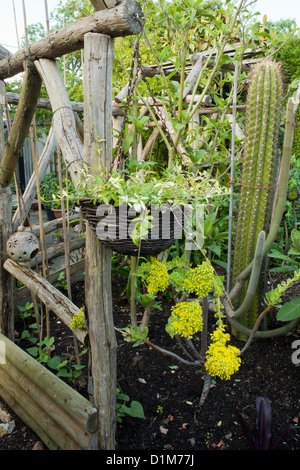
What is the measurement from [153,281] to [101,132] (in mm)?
661

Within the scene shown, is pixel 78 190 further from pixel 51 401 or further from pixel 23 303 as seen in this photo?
pixel 23 303

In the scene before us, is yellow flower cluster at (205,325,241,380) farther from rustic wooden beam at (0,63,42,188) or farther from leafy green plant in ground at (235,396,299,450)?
rustic wooden beam at (0,63,42,188)

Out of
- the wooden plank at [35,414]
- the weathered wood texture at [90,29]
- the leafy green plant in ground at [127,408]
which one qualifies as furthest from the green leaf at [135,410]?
the weathered wood texture at [90,29]

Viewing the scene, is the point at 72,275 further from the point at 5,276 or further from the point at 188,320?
the point at 188,320

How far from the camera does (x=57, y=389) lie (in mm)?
1583

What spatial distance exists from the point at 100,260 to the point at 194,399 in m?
0.95

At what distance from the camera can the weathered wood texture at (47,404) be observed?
142cm

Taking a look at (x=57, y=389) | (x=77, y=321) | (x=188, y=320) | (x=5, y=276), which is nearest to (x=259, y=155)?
(x=188, y=320)

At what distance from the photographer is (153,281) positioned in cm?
150

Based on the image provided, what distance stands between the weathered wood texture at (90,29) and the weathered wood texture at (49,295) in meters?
1.15

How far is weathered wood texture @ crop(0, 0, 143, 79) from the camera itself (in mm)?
1143

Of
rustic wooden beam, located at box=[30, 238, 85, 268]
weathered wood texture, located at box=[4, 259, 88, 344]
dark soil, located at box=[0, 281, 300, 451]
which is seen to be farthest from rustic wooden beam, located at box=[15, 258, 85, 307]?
dark soil, located at box=[0, 281, 300, 451]

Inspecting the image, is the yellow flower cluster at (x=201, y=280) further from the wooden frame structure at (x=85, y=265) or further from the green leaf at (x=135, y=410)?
the green leaf at (x=135, y=410)
